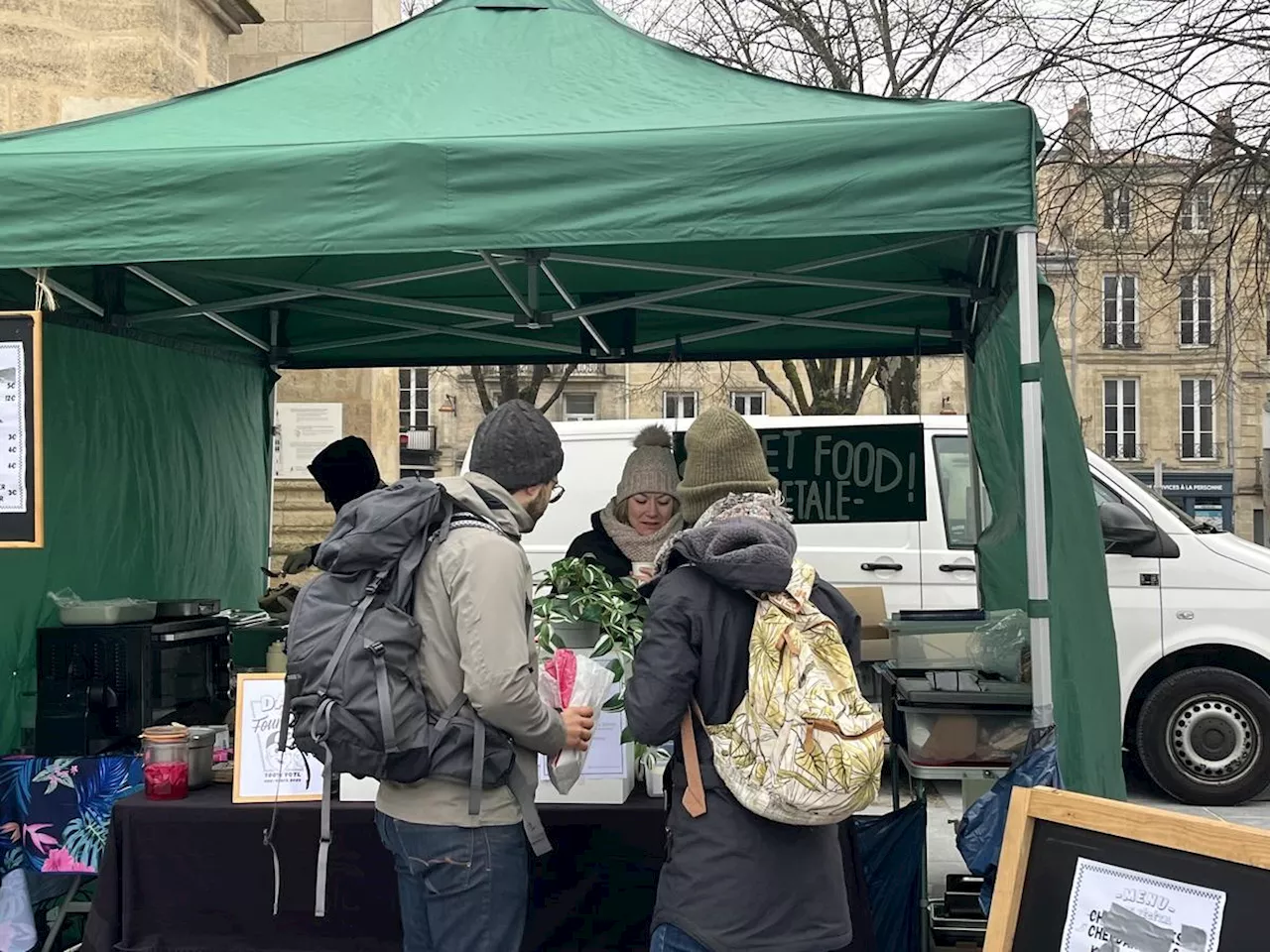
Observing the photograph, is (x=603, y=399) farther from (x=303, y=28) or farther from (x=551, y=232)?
(x=551, y=232)

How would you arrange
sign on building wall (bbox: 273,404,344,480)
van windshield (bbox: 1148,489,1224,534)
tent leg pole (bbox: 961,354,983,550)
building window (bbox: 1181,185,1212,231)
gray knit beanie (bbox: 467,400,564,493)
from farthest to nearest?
building window (bbox: 1181,185,1212,231) → sign on building wall (bbox: 273,404,344,480) → van windshield (bbox: 1148,489,1224,534) → tent leg pole (bbox: 961,354,983,550) → gray knit beanie (bbox: 467,400,564,493)

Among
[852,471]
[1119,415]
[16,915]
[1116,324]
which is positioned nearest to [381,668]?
[16,915]

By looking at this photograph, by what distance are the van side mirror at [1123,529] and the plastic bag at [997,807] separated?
4570 mm

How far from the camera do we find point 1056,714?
3242 millimetres

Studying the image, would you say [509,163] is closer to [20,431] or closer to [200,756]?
[20,431]

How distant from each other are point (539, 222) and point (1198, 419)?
41.2m

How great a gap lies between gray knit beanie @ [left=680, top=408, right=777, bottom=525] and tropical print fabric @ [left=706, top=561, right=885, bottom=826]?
381 millimetres

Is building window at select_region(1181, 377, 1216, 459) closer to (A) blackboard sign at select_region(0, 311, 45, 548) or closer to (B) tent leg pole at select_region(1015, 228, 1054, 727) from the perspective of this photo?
(B) tent leg pole at select_region(1015, 228, 1054, 727)

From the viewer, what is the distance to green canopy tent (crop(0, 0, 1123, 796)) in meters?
3.25

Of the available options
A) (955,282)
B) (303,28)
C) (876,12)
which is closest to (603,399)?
(876,12)

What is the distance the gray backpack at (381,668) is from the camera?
8.60 feet

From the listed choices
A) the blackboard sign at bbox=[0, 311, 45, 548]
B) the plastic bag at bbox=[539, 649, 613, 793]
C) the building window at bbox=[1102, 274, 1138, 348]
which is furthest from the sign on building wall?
the building window at bbox=[1102, 274, 1138, 348]

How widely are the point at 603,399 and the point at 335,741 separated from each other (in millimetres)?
40356

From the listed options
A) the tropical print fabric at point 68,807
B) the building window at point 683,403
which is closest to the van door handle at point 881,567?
the tropical print fabric at point 68,807
